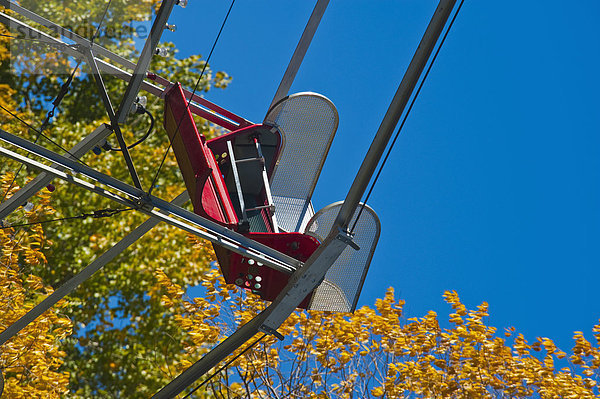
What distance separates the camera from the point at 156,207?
502 centimetres

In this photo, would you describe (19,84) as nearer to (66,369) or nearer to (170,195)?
(170,195)

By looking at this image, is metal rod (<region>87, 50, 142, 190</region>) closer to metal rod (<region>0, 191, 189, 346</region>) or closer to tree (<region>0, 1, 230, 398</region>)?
metal rod (<region>0, 191, 189, 346</region>)

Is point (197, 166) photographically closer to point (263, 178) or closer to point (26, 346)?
point (263, 178)

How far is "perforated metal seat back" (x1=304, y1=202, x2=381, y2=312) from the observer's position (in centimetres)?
539

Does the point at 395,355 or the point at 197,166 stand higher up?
the point at 395,355

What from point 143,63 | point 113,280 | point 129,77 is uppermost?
point 113,280

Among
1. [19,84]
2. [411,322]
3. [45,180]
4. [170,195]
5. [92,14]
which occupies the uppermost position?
[92,14]

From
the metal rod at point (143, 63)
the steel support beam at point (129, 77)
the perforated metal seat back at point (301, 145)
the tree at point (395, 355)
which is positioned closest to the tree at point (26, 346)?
the tree at point (395, 355)

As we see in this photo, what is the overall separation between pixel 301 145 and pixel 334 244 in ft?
6.82

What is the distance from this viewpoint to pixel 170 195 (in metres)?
Result: 14.0

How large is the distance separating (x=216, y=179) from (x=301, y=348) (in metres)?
4.28

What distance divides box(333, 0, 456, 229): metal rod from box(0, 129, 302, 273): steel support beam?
1.86ft

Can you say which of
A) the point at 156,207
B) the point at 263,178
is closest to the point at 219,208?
the point at 156,207

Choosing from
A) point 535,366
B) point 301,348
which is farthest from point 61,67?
point 535,366
